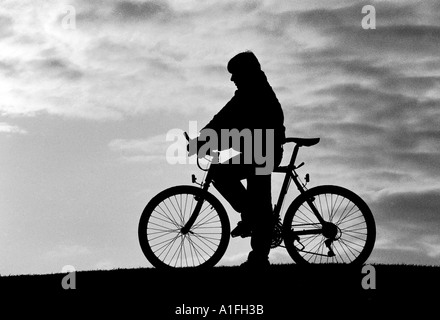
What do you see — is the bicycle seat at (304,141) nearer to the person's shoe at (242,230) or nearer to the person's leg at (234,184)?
the person's leg at (234,184)

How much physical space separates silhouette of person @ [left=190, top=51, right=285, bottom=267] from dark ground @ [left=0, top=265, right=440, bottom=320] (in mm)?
558

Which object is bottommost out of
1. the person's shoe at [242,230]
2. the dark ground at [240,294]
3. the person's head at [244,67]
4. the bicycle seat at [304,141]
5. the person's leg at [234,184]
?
the dark ground at [240,294]

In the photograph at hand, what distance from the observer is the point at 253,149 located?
32.7ft

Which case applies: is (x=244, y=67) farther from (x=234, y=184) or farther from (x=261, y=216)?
(x=261, y=216)

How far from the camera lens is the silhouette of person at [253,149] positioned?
Result: 9.98 meters

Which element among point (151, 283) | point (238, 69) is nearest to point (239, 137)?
point (238, 69)

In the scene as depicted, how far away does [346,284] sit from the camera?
385 inches

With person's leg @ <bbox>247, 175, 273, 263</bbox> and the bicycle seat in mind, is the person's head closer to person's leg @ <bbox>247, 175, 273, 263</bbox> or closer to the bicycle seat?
the bicycle seat

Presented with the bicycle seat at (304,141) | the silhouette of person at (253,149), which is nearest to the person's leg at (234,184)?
the silhouette of person at (253,149)

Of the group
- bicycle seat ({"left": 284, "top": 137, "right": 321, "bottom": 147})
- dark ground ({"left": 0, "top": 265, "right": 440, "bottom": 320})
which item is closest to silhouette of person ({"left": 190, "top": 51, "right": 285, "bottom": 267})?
bicycle seat ({"left": 284, "top": 137, "right": 321, "bottom": 147})

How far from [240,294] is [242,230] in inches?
46.0

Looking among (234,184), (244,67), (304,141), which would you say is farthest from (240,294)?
(244,67)
